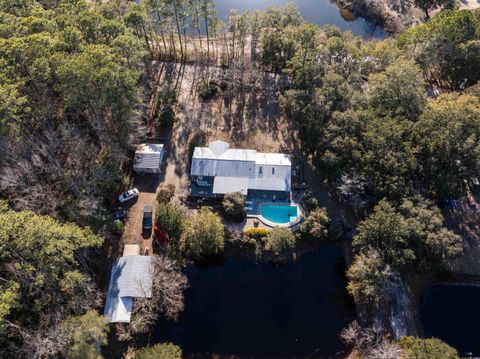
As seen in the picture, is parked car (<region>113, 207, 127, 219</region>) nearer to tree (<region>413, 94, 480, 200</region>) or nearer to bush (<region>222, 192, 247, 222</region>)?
bush (<region>222, 192, 247, 222</region>)

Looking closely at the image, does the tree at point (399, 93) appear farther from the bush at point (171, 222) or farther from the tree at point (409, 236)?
the bush at point (171, 222)

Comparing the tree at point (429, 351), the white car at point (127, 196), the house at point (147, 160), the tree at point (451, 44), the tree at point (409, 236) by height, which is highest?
the tree at point (451, 44)

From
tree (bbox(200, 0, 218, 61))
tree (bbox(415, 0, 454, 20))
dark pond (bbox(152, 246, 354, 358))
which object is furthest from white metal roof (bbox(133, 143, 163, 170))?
tree (bbox(415, 0, 454, 20))

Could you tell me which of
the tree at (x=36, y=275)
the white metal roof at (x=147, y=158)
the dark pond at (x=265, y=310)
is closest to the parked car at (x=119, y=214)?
the white metal roof at (x=147, y=158)

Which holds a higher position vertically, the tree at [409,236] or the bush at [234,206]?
the bush at [234,206]

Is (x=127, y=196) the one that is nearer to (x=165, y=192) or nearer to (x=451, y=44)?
(x=165, y=192)
